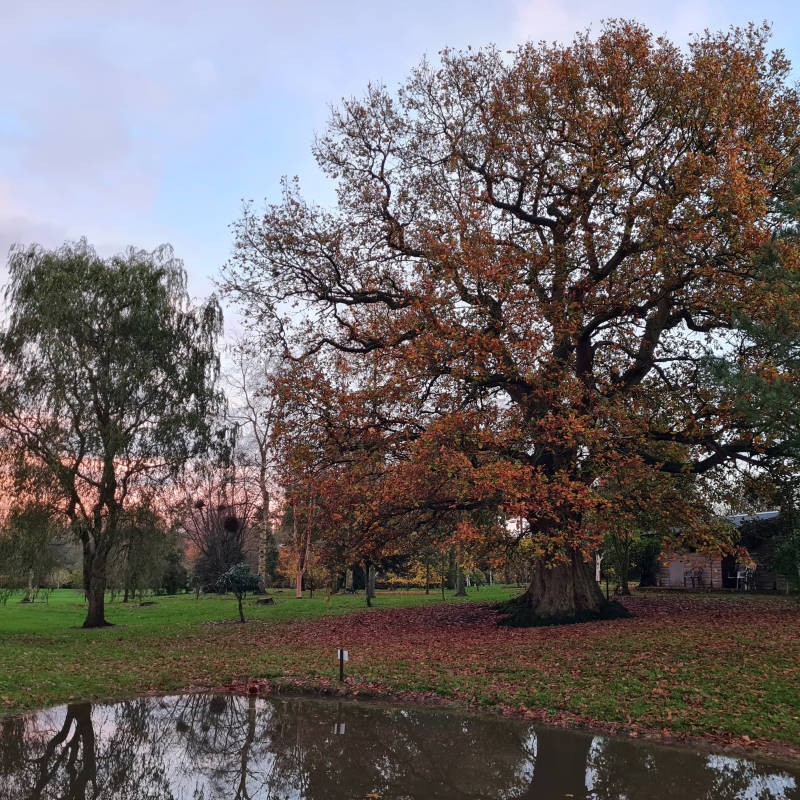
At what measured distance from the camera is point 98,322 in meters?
23.9

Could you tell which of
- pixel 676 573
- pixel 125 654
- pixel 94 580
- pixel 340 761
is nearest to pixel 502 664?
pixel 340 761

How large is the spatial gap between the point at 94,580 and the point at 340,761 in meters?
19.7

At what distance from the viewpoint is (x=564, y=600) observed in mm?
19500

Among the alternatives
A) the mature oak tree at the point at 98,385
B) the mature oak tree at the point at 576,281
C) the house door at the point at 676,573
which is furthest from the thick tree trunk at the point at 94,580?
the house door at the point at 676,573

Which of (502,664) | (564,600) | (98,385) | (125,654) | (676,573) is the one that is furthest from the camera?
(676,573)

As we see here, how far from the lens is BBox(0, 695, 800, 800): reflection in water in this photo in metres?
6.50

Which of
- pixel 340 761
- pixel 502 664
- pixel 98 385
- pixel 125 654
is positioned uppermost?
pixel 98 385

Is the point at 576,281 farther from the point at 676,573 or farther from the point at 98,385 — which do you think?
the point at 676,573

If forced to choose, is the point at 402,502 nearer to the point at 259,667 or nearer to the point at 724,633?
the point at 259,667

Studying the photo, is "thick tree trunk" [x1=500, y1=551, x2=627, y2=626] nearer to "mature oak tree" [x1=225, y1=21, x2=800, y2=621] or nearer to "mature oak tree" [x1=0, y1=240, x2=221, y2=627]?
"mature oak tree" [x1=225, y1=21, x2=800, y2=621]

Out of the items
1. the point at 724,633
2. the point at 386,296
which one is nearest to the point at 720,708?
the point at 724,633

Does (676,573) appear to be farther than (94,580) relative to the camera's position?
Yes

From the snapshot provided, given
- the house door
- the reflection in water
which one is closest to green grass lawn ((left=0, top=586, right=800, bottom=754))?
the reflection in water

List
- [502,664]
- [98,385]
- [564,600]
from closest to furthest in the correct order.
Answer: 1. [502,664]
2. [564,600]
3. [98,385]
